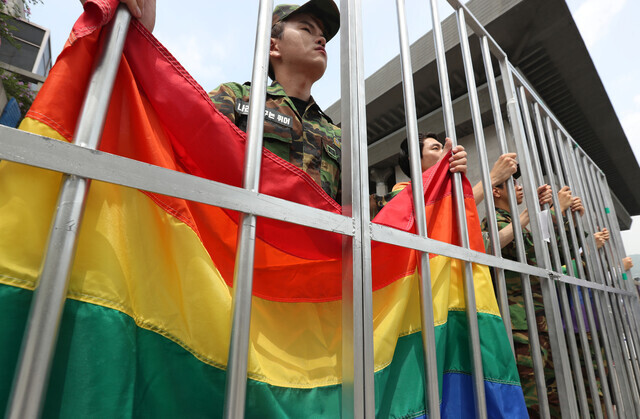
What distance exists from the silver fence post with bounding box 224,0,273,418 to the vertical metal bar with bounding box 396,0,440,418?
41cm

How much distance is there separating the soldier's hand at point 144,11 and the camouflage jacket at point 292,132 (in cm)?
49

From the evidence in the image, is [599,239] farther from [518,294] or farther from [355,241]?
[355,241]

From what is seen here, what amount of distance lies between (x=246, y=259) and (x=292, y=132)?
0.79 metres

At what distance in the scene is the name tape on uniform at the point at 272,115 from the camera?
1145mm

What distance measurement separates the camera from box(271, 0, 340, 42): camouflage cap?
4.40 feet

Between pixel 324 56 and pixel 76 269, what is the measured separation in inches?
47.4

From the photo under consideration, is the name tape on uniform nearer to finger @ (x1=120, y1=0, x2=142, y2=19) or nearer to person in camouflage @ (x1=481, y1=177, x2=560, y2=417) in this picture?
finger @ (x1=120, y1=0, x2=142, y2=19)

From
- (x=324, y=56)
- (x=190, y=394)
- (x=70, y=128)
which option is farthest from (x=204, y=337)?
(x=324, y=56)

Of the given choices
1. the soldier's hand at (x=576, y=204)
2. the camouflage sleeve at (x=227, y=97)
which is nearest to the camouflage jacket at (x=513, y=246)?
the soldier's hand at (x=576, y=204)

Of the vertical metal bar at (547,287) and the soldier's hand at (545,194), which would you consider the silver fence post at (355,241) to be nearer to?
the vertical metal bar at (547,287)

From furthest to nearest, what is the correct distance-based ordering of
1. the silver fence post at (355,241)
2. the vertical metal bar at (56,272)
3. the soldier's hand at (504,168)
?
the soldier's hand at (504,168) → the silver fence post at (355,241) → the vertical metal bar at (56,272)

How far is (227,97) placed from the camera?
1157 millimetres

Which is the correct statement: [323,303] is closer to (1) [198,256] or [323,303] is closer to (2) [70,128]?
(1) [198,256]

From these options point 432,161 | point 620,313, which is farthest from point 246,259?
point 620,313
